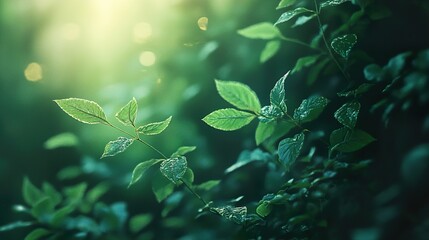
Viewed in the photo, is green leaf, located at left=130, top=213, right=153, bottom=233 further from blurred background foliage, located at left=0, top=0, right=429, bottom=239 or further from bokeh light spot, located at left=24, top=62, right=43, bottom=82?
bokeh light spot, located at left=24, top=62, right=43, bottom=82

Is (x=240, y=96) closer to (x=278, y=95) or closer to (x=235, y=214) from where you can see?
(x=278, y=95)

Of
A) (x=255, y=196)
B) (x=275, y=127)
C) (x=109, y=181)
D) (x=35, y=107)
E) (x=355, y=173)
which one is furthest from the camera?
(x=35, y=107)

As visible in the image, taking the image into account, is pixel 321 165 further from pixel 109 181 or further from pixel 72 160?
pixel 72 160

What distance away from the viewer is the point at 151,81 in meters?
1.69

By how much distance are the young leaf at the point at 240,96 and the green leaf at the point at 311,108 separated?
8 cm

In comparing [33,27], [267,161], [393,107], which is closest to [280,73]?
[267,161]

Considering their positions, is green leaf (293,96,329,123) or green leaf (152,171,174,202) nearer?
green leaf (293,96,329,123)

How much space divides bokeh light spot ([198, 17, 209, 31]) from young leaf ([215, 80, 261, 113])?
0.79 m

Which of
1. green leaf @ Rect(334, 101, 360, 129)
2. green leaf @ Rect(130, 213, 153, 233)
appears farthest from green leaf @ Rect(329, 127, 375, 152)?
green leaf @ Rect(130, 213, 153, 233)

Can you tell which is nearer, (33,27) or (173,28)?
(173,28)

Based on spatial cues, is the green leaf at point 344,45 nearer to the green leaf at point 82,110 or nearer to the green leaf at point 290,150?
the green leaf at point 290,150

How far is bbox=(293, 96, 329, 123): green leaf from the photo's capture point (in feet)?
2.64

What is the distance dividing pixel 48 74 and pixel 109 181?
72 cm

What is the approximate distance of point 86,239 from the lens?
4.44 ft
